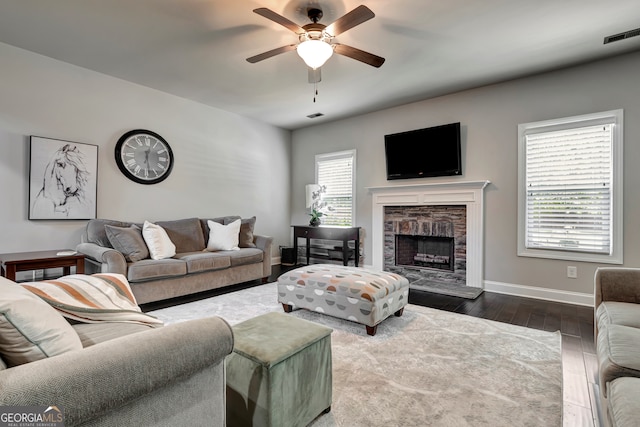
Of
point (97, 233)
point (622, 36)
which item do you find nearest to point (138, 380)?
point (97, 233)

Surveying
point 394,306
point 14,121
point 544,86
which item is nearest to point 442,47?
point 544,86

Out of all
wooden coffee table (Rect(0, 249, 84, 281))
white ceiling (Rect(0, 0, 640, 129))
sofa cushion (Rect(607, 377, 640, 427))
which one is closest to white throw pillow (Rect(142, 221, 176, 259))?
wooden coffee table (Rect(0, 249, 84, 281))

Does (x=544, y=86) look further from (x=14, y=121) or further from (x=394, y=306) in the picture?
(x=14, y=121)

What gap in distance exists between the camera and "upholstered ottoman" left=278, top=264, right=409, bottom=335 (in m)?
2.62

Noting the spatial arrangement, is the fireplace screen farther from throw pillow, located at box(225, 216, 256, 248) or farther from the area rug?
throw pillow, located at box(225, 216, 256, 248)

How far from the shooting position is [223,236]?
14.4ft

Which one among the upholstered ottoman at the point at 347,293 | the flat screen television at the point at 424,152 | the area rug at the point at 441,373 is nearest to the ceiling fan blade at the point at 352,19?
the upholstered ottoman at the point at 347,293

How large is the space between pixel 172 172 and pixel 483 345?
4421 mm

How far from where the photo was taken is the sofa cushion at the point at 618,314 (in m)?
1.69

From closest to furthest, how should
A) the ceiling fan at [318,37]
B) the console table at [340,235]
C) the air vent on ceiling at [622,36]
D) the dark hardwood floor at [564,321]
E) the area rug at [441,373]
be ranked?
the area rug at [441,373] → the dark hardwood floor at [564,321] → the ceiling fan at [318,37] → the air vent on ceiling at [622,36] → the console table at [340,235]

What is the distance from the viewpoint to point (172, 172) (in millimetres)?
4586

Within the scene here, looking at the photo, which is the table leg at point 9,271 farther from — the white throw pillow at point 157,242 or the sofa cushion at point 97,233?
the white throw pillow at point 157,242

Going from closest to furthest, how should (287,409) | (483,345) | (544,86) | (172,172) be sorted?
(287,409) → (483,345) → (544,86) → (172,172)

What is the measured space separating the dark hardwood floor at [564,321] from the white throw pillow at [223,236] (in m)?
0.58
